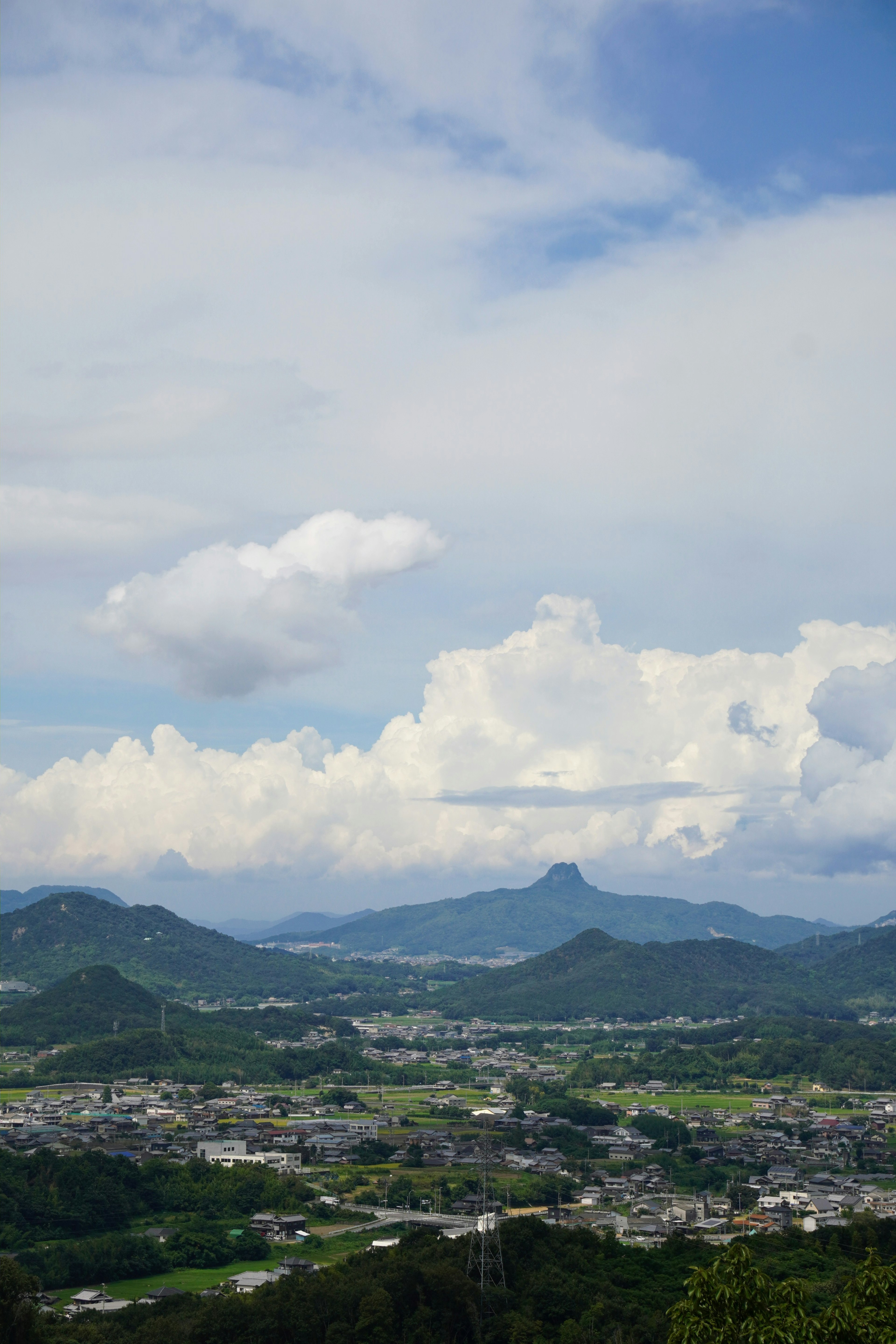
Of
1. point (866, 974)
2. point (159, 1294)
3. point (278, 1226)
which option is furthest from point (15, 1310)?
point (866, 974)

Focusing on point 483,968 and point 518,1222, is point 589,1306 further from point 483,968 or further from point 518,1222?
point 483,968

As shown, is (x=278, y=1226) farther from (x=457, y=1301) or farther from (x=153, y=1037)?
(x=153, y=1037)

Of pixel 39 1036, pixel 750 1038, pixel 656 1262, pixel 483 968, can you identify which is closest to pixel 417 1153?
pixel 656 1262

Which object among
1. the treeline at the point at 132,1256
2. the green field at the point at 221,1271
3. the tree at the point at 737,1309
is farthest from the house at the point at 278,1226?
the tree at the point at 737,1309

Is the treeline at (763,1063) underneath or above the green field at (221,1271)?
underneath

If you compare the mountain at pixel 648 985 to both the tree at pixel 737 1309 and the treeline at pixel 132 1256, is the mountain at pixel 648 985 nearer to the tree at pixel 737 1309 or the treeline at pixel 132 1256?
the treeline at pixel 132 1256
